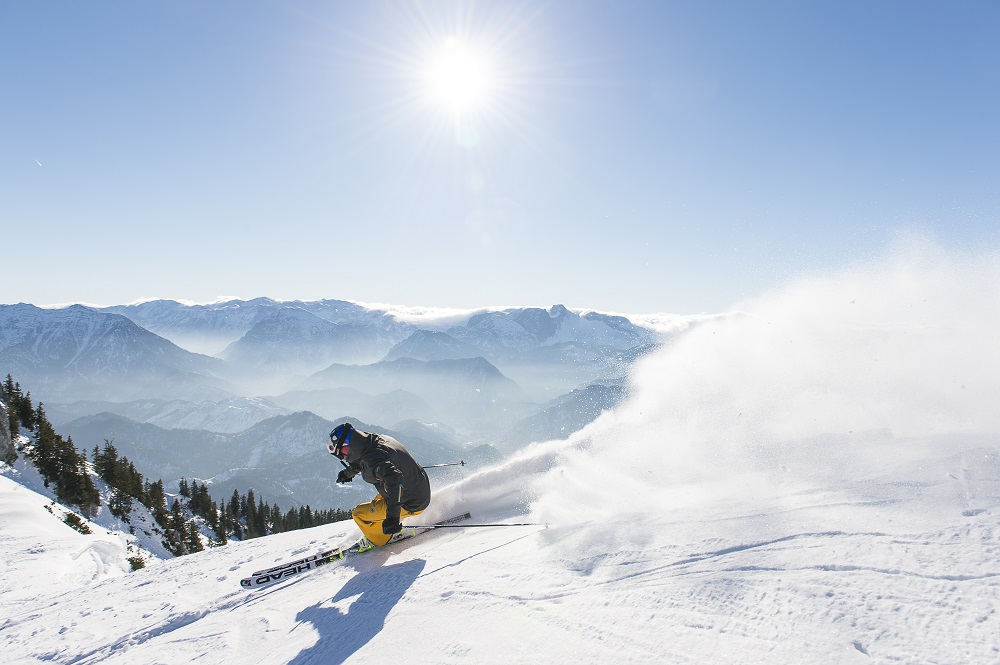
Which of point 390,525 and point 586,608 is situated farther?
point 390,525

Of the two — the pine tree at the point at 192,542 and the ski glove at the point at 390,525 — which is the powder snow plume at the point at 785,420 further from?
the pine tree at the point at 192,542

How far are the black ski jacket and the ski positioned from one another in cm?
63

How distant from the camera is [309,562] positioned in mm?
9445

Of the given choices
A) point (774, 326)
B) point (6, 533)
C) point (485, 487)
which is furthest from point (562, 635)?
point (6, 533)

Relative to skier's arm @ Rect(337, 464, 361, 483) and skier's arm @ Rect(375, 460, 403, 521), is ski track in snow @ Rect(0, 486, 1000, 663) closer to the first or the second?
skier's arm @ Rect(375, 460, 403, 521)

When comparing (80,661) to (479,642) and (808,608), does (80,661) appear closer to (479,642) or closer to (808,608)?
(479,642)

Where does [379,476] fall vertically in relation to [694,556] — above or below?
above

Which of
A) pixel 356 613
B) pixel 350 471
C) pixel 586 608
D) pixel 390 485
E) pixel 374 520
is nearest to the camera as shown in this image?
pixel 586 608

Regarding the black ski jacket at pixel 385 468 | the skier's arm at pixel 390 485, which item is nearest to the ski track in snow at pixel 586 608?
the skier's arm at pixel 390 485

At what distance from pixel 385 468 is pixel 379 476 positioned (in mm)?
206

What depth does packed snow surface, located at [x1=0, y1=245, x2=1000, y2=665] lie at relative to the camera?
416cm

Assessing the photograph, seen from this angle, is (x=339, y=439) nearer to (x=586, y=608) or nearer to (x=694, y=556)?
(x=586, y=608)

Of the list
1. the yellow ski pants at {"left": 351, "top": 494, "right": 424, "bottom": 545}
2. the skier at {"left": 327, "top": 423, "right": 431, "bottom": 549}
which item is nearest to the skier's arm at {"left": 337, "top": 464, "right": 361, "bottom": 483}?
the skier at {"left": 327, "top": 423, "right": 431, "bottom": 549}

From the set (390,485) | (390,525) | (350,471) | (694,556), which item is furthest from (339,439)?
(694,556)
